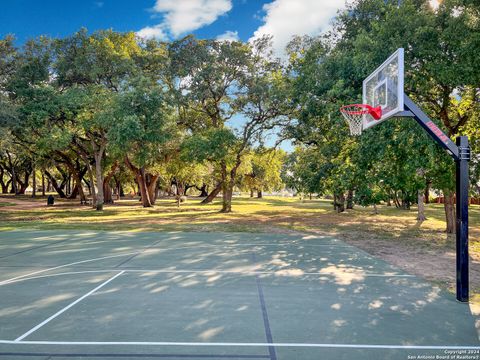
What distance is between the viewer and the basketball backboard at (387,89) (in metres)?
7.23

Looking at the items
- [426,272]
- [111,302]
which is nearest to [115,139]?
[111,302]

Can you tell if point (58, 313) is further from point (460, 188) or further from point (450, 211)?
point (450, 211)

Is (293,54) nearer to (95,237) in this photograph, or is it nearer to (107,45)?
(107,45)

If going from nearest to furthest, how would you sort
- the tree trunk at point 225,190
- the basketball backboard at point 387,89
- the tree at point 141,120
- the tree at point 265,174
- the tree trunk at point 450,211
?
the basketball backboard at point 387,89
the tree trunk at point 450,211
the tree at point 141,120
the tree trunk at point 225,190
the tree at point 265,174

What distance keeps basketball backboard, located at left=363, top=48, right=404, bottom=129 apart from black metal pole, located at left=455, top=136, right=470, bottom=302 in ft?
4.66

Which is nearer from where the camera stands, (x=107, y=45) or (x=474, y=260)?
(x=474, y=260)

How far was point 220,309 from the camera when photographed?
5.71m

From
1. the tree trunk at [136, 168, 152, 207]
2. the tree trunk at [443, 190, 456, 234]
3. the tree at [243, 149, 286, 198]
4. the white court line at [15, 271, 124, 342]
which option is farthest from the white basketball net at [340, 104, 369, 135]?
the tree trunk at [136, 168, 152, 207]

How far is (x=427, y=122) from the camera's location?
633cm

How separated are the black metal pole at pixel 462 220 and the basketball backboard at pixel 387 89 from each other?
4.66 feet

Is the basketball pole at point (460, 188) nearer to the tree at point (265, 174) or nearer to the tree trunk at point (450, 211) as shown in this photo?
the tree trunk at point (450, 211)

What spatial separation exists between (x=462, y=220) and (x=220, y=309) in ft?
15.7

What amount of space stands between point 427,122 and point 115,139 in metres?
20.0

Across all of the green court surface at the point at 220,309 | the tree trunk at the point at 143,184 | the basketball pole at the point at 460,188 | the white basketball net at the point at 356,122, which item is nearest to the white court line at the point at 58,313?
the green court surface at the point at 220,309
